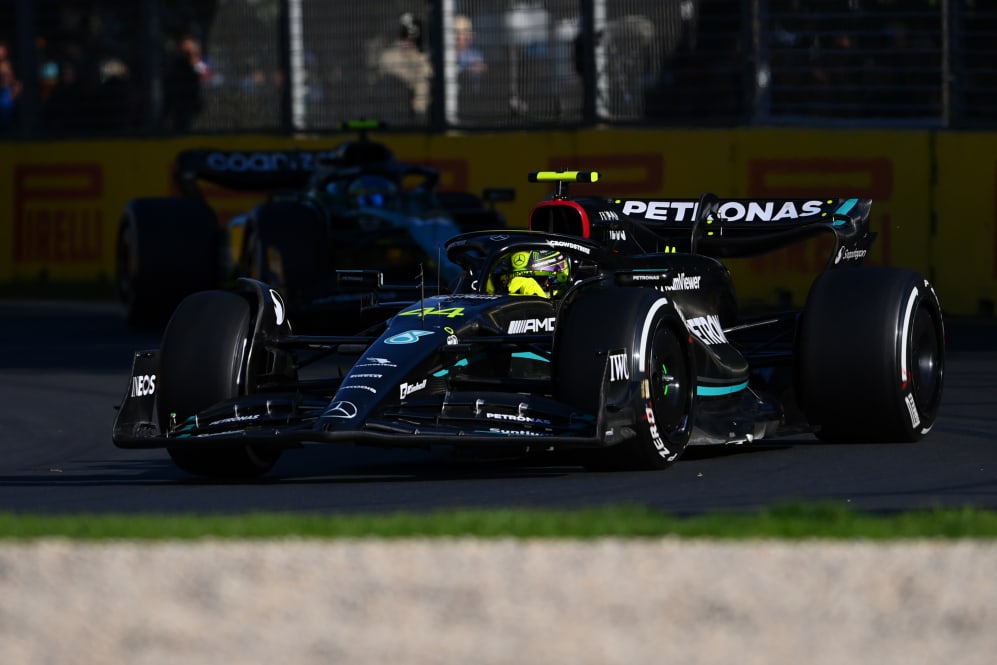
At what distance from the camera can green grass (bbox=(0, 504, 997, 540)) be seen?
6.25 meters

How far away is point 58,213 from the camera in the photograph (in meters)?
21.5

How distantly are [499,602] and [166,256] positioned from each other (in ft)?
39.5

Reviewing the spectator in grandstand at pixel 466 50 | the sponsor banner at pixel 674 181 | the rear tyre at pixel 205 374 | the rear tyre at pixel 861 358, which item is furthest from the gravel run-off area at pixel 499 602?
the spectator in grandstand at pixel 466 50

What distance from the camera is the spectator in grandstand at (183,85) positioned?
21328 mm

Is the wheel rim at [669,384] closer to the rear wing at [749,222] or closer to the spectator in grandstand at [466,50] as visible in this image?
the rear wing at [749,222]

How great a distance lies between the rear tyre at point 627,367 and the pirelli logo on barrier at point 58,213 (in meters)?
13.3

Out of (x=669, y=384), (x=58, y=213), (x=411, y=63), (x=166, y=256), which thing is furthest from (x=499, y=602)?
(x=58, y=213)

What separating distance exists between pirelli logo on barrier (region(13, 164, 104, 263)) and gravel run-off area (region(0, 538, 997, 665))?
1547 centimetres

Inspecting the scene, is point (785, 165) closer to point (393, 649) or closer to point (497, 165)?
point (497, 165)

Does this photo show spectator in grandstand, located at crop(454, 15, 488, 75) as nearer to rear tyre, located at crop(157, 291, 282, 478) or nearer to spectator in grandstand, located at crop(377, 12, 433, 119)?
spectator in grandstand, located at crop(377, 12, 433, 119)

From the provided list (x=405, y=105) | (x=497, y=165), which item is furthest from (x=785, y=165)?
(x=405, y=105)

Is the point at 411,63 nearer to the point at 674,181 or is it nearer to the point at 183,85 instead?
the point at 183,85

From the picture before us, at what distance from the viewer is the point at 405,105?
20031 millimetres

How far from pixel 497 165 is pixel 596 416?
35.6 feet
